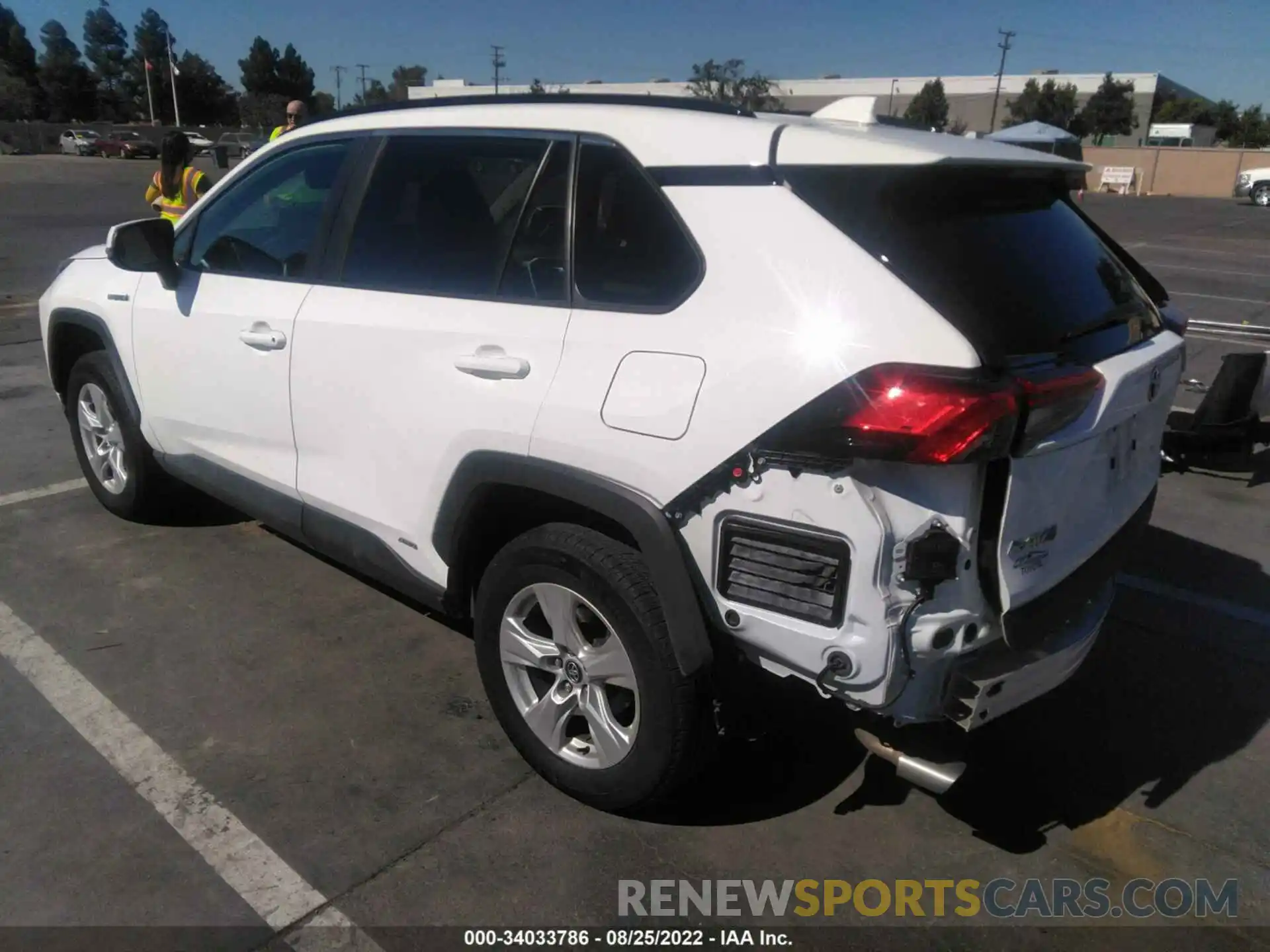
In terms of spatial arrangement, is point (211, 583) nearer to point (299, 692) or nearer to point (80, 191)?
point (299, 692)

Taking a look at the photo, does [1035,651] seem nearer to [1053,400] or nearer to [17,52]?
[1053,400]

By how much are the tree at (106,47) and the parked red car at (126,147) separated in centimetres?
5339

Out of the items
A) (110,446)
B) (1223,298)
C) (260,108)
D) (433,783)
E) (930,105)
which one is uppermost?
(930,105)

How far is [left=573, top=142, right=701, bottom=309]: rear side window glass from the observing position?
2.43 m

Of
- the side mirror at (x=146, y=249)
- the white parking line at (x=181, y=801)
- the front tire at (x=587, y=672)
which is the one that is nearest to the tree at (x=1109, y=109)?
the side mirror at (x=146, y=249)

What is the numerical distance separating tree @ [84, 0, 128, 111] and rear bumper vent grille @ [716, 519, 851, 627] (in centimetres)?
11983

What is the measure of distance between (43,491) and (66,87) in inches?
4108

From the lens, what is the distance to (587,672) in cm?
267

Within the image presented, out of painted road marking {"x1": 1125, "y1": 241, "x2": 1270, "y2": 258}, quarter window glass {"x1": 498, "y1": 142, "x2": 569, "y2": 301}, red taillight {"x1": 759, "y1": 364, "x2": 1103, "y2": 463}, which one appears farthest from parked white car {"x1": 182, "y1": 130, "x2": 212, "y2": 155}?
painted road marking {"x1": 1125, "y1": 241, "x2": 1270, "y2": 258}

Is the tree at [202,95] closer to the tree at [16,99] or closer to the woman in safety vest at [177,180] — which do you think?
the tree at [16,99]

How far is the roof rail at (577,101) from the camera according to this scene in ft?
8.59

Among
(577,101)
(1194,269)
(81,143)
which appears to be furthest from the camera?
(81,143)

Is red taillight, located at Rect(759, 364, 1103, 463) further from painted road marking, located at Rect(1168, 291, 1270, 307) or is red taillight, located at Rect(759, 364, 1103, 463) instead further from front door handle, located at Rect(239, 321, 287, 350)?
painted road marking, located at Rect(1168, 291, 1270, 307)

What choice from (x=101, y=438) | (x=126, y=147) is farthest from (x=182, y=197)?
(x=126, y=147)
